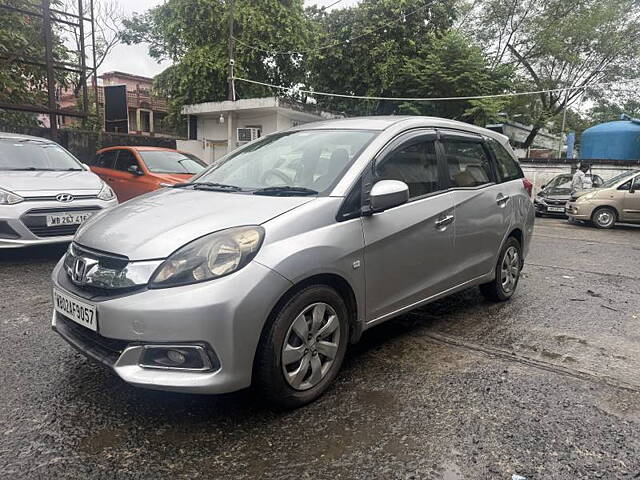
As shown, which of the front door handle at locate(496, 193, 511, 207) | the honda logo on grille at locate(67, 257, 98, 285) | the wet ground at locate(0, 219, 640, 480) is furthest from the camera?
the front door handle at locate(496, 193, 511, 207)

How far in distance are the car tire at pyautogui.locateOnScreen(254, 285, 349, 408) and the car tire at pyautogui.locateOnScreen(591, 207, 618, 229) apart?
11.8 meters

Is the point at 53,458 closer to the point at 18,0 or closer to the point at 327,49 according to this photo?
the point at 18,0

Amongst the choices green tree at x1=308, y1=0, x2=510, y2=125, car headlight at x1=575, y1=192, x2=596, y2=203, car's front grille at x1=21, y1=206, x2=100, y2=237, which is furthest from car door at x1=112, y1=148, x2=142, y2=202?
green tree at x1=308, y1=0, x2=510, y2=125

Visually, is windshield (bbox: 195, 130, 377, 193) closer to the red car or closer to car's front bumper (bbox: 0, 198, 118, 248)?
car's front bumper (bbox: 0, 198, 118, 248)

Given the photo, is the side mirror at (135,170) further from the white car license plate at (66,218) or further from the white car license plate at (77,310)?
the white car license plate at (77,310)

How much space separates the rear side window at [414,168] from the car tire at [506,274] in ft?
4.31

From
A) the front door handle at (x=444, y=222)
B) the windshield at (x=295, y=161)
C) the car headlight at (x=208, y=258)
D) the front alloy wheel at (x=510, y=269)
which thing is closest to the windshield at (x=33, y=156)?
the windshield at (x=295, y=161)

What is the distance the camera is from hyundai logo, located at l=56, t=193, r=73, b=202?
212 inches

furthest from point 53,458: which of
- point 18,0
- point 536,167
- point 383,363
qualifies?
point 536,167

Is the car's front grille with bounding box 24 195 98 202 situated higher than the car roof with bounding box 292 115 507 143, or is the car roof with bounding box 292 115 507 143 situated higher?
the car roof with bounding box 292 115 507 143

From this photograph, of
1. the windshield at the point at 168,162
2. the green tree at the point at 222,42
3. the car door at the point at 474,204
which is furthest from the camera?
the green tree at the point at 222,42

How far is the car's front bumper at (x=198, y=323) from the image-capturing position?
221 centimetres

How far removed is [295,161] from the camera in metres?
3.33

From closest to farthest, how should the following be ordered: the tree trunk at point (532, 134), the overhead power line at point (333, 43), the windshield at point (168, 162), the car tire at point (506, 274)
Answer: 1. the car tire at point (506, 274)
2. the windshield at point (168, 162)
3. the overhead power line at point (333, 43)
4. the tree trunk at point (532, 134)
